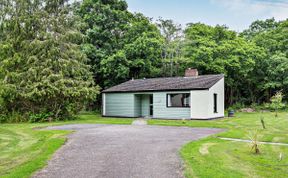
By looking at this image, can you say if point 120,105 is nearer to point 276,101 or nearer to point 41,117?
point 41,117

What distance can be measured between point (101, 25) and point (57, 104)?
12.3m

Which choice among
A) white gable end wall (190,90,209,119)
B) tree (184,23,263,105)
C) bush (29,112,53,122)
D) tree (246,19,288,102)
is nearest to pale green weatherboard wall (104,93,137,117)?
white gable end wall (190,90,209,119)

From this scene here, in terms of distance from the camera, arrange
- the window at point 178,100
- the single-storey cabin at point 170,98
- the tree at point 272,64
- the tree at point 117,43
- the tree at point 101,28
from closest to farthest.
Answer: the single-storey cabin at point 170,98 → the window at point 178,100 → the tree at point 117,43 → the tree at point 101,28 → the tree at point 272,64

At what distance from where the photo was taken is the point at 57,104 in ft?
68.4

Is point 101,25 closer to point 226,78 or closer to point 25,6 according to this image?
point 25,6

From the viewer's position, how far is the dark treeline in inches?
776

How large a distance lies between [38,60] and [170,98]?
10243 mm

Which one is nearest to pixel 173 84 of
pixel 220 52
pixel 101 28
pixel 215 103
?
pixel 215 103

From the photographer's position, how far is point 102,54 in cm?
2867

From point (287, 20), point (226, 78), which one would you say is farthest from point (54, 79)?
point (287, 20)

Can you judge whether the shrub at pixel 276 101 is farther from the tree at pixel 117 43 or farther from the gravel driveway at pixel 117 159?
the gravel driveway at pixel 117 159

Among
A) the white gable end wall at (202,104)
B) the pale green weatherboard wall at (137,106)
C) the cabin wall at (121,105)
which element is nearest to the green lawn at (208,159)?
the white gable end wall at (202,104)

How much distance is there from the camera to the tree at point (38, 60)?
19172 millimetres

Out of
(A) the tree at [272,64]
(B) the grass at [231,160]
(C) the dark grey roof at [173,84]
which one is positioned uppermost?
(A) the tree at [272,64]
